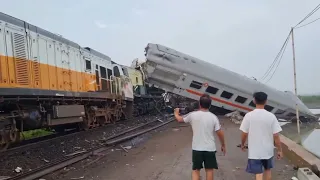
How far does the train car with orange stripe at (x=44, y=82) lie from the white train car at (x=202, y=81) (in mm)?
5863

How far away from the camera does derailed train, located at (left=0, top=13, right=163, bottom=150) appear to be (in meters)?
9.40

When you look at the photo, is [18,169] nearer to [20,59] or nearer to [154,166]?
[154,166]

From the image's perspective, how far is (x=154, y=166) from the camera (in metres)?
8.27

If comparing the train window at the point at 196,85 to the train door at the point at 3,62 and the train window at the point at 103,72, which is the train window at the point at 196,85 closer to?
the train window at the point at 103,72

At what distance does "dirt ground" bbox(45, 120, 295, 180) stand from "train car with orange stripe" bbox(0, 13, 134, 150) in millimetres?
2479

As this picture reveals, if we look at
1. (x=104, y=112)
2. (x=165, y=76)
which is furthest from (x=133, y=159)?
(x=165, y=76)

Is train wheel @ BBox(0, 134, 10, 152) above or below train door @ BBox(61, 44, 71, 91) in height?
below

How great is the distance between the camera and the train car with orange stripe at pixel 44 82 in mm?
9391

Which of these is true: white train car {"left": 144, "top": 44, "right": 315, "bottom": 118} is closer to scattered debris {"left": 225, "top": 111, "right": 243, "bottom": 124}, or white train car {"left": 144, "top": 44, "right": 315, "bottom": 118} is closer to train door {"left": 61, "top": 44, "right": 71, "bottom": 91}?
scattered debris {"left": 225, "top": 111, "right": 243, "bottom": 124}

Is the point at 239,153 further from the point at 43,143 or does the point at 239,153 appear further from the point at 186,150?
the point at 43,143

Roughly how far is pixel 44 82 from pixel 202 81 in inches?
533

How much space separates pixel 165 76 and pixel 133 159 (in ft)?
46.7

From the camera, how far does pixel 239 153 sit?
9.78 m

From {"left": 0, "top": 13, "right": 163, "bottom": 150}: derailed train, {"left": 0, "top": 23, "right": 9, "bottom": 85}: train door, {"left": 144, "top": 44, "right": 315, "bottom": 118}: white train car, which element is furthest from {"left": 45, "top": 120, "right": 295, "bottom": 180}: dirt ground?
{"left": 144, "top": 44, "right": 315, "bottom": 118}: white train car
